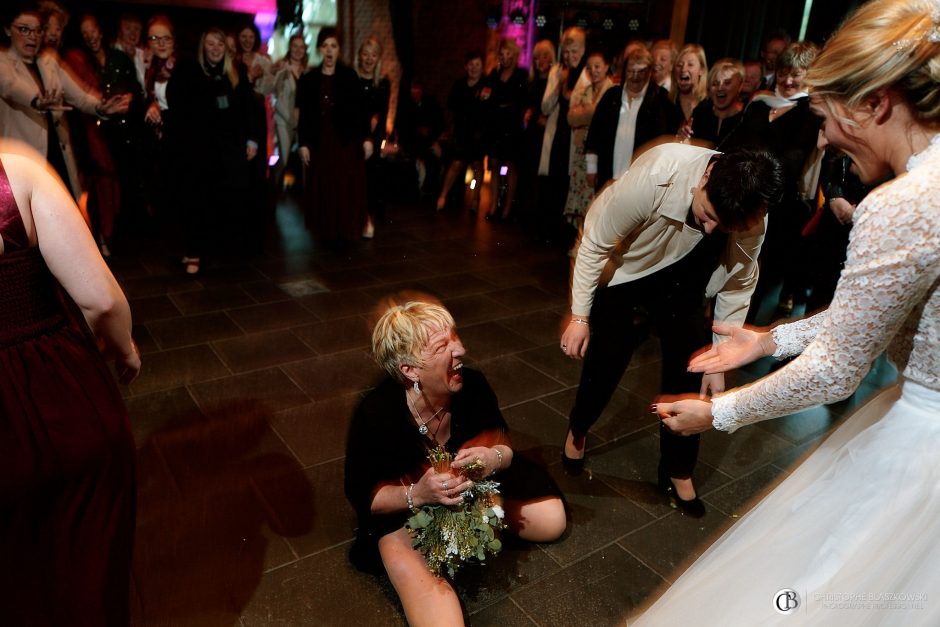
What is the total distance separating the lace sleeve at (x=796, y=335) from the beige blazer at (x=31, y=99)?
5116mm

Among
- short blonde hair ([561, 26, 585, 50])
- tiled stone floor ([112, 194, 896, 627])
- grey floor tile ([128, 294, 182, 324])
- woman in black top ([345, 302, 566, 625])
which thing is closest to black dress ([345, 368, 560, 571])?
woman in black top ([345, 302, 566, 625])

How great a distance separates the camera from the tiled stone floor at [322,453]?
7.67 feet

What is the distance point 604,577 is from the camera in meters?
2.47

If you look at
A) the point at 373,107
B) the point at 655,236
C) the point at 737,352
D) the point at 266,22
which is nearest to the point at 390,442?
the point at 737,352

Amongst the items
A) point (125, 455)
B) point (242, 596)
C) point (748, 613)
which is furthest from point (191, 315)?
point (748, 613)

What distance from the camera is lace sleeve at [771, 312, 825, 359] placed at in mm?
1652

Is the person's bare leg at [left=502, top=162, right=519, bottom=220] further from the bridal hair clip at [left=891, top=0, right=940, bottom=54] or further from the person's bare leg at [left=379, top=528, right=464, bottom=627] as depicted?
the bridal hair clip at [left=891, top=0, right=940, bottom=54]

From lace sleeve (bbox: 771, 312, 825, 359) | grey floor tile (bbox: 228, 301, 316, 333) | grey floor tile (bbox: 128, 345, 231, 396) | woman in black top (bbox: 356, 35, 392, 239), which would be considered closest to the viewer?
lace sleeve (bbox: 771, 312, 825, 359)

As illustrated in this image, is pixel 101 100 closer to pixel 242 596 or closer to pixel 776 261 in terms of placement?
pixel 242 596

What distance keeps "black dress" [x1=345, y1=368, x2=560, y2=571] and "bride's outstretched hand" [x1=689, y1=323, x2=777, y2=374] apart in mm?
857

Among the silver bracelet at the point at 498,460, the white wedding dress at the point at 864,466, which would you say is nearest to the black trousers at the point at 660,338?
the silver bracelet at the point at 498,460

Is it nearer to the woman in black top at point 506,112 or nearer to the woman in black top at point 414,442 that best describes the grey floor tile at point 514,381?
the woman in black top at point 414,442

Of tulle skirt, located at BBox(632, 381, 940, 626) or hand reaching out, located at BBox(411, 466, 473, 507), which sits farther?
hand reaching out, located at BBox(411, 466, 473, 507)

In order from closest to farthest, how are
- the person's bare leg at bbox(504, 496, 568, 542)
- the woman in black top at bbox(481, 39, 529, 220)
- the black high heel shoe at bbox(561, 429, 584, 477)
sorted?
the person's bare leg at bbox(504, 496, 568, 542) → the black high heel shoe at bbox(561, 429, 584, 477) → the woman in black top at bbox(481, 39, 529, 220)
